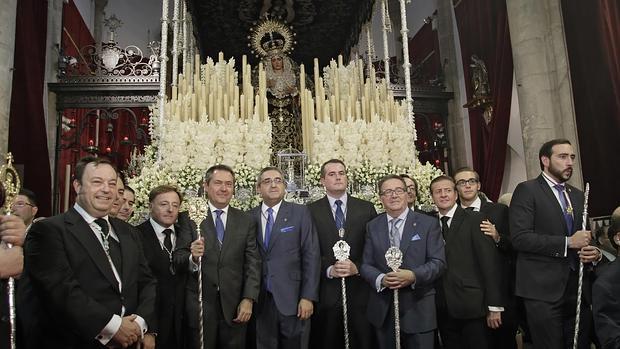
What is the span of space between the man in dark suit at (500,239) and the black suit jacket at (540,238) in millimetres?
183

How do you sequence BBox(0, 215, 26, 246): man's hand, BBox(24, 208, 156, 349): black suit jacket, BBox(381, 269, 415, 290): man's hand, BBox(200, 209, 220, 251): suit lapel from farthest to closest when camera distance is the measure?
1. BBox(200, 209, 220, 251): suit lapel
2. BBox(381, 269, 415, 290): man's hand
3. BBox(24, 208, 156, 349): black suit jacket
4. BBox(0, 215, 26, 246): man's hand

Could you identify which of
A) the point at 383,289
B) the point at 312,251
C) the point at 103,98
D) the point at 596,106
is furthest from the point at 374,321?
the point at 103,98

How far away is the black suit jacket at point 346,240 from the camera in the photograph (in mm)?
3676

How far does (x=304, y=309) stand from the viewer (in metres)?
3.40

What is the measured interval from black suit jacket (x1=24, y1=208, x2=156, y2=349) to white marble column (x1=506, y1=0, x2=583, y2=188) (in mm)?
5355

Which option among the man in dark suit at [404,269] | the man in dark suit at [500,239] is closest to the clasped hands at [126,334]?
the man in dark suit at [404,269]

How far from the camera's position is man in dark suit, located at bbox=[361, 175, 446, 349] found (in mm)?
3215

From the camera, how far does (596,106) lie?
594 cm

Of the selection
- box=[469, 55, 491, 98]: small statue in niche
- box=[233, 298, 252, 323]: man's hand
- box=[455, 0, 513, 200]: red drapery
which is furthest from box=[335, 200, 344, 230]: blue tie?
box=[469, 55, 491, 98]: small statue in niche

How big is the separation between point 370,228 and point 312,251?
1.42ft

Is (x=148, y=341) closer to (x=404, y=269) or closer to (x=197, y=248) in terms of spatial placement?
(x=197, y=248)

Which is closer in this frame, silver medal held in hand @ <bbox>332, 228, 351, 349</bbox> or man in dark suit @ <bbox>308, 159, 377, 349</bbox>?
silver medal held in hand @ <bbox>332, 228, 351, 349</bbox>

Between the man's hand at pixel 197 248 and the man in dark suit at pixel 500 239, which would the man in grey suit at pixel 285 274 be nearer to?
the man's hand at pixel 197 248

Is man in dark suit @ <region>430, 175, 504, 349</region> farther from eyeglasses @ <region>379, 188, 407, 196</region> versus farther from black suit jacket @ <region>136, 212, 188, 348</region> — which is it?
black suit jacket @ <region>136, 212, 188, 348</region>
